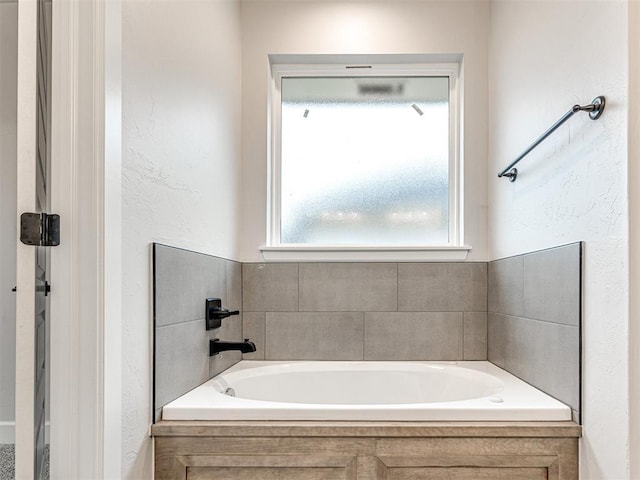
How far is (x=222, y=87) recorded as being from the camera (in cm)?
247

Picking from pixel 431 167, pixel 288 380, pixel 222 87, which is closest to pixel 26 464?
pixel 288 380

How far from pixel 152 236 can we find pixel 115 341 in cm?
37

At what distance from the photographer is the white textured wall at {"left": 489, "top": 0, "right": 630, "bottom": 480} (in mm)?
1443

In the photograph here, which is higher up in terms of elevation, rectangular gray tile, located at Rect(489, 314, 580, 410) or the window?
the window

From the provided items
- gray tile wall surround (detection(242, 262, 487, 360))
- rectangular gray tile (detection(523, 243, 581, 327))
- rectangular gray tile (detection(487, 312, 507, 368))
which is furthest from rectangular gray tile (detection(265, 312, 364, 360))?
rectangular gray tile (detection(523, 243, 581, 327))

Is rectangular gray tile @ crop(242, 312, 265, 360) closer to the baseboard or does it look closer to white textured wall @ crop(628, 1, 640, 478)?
the baseboard

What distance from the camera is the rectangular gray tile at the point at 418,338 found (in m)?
2.77

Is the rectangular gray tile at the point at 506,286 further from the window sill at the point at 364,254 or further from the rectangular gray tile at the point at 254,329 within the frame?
the rectangular gray tile at the point at 254,329

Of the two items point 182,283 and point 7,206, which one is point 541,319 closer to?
point 182,283

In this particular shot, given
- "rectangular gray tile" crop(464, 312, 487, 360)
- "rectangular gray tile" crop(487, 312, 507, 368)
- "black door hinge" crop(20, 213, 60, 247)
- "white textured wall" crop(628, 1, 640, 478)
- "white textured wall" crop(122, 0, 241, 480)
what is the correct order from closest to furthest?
"black door hinge" crop(20, 213, 60, 247) → "white textured wall" crop(628, 1, 640, 478) → "white textured wall" crop(122, 0, 241, 480) → "rectangular gray tile" crop(487, 312, 507, 368) → "rectangular gray tile" crop(464, 312, 487, 360)

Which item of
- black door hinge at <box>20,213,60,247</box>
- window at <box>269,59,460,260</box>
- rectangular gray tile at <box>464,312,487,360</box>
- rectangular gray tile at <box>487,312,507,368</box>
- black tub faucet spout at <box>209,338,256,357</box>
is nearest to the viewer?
black door hinge at <box>20,213,60,247</box>

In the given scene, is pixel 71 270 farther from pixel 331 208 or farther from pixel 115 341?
pixel 331 208

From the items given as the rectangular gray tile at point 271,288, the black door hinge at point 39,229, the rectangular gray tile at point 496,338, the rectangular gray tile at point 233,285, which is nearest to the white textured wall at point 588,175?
the rectangular gray tile at point 496,338

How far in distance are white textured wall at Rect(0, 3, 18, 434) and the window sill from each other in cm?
153
